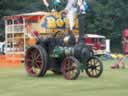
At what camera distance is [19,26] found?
79.8 feet

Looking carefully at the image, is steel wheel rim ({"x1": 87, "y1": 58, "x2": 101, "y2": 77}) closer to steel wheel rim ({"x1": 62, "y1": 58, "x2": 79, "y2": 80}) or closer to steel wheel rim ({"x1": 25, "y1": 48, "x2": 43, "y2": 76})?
steel wheel rim ({"x1": 62, "y1": 58, "x2": 79, "y2": 80})

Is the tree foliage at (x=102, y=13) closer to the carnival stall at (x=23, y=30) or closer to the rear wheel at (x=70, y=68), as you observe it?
the carnival stall at (x=23, y=30)

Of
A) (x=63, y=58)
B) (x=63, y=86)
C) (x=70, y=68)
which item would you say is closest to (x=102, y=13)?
(x=63, y=58)

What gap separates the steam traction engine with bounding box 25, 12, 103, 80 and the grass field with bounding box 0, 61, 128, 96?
25cm

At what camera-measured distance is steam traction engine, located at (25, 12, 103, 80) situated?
12320mm

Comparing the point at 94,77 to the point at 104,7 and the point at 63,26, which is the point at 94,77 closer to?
the point at 63,26

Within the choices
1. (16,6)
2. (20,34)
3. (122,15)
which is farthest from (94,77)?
(122,15)

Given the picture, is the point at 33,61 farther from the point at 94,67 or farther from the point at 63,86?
the point at 63,86

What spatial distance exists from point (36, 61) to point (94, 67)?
61.4 inches

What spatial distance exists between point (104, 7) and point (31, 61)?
37096 millimetres

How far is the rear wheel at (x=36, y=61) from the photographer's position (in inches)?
507

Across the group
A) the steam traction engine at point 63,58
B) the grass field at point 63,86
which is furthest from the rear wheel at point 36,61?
the grass field at point 63,86

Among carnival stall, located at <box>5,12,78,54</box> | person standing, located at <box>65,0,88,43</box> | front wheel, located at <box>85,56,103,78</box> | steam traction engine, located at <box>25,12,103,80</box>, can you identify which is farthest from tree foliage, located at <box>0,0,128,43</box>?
front wheel, located at <box>85,56,103,78</box>

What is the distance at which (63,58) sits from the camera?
1288 centimetres
